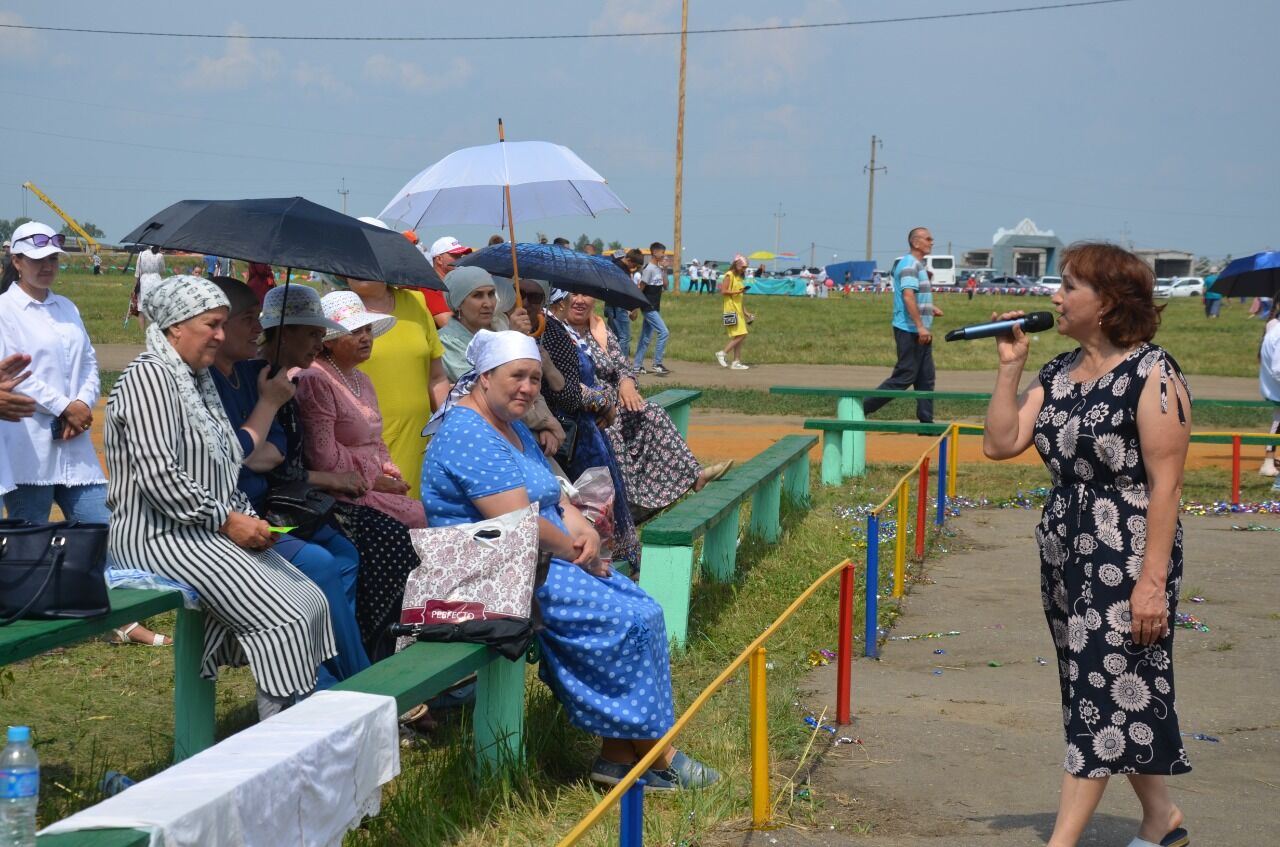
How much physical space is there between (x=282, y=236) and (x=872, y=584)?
3.04 meters

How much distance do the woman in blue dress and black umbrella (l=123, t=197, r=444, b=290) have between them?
0.51m

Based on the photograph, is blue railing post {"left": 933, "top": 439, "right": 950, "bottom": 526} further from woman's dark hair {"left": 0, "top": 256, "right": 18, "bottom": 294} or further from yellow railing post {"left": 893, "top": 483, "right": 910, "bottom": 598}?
woman's dark hair {"left": 0, "top": 256, "right": 18, "bottom": 294}

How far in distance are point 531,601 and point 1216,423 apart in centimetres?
1286

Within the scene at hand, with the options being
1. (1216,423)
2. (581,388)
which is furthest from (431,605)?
(1216,423)

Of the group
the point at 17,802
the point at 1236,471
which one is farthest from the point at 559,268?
the point at 1236,471

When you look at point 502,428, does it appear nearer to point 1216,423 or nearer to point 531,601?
point 531,601

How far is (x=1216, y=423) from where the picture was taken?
15633 mm

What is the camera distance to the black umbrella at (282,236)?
482 centimetres

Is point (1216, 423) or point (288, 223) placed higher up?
point (288, 223)

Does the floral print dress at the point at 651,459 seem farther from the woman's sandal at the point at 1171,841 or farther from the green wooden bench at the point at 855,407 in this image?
the woman's sandal at the point at 1171,841

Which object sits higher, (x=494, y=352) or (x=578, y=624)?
(x=494, y=352)

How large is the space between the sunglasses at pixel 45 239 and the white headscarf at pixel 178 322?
188 cm

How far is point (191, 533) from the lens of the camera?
14.4ft

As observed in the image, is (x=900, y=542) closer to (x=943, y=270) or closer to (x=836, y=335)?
(x=836, y=335)
